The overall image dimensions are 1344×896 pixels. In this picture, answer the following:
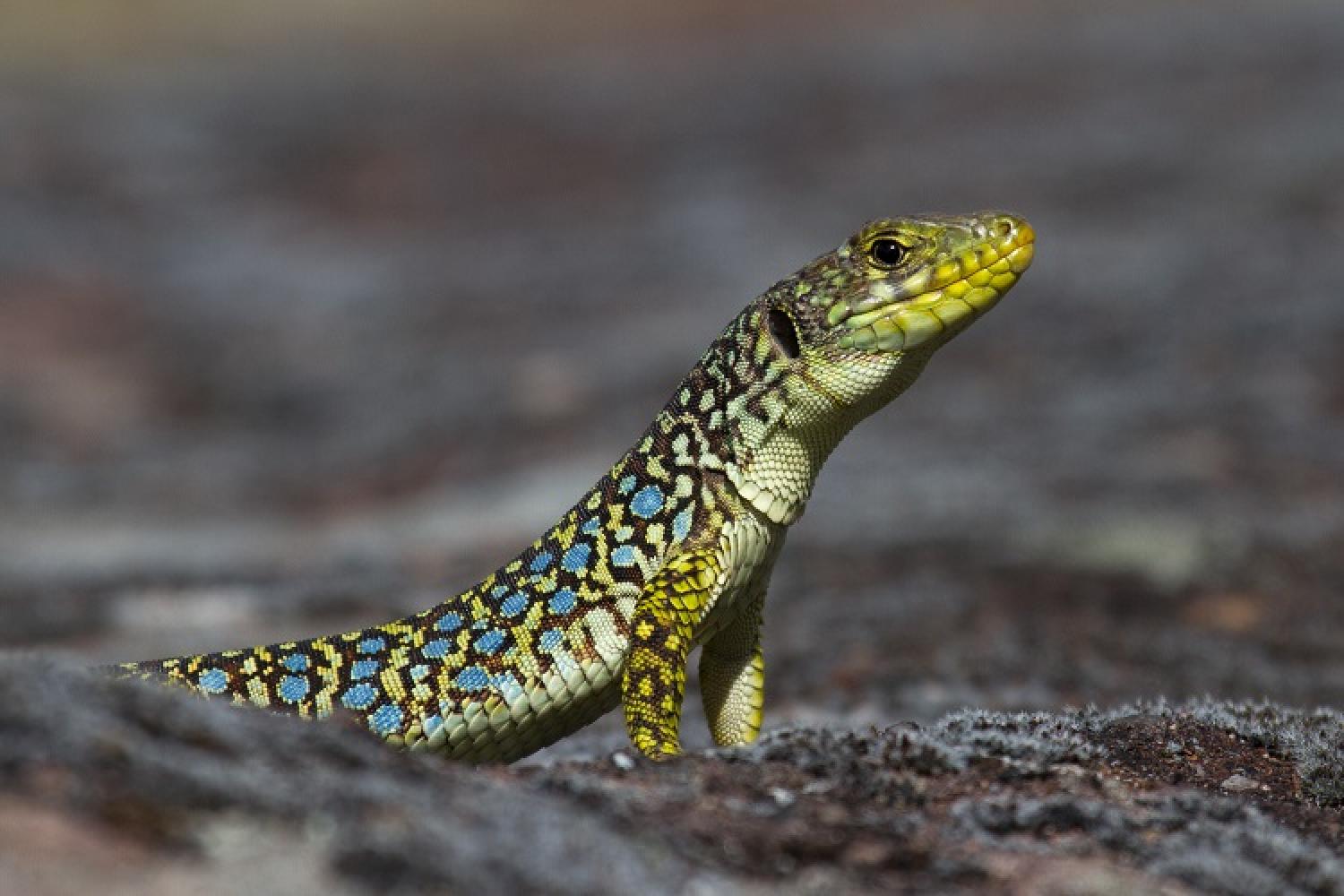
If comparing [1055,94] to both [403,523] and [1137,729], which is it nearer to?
[403,523]

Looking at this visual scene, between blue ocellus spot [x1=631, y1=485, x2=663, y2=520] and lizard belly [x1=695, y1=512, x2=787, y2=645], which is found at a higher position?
blue ocellus spot [x1=631, y1=485, x2=663, y2=520]

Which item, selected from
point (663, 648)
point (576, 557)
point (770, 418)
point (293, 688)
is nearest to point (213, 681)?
point (293, 688)

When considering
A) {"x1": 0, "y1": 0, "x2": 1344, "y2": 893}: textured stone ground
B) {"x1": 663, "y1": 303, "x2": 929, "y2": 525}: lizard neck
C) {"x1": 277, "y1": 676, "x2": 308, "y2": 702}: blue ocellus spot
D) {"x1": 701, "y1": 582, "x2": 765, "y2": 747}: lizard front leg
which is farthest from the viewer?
{"x1": 701, "y1": 582, "x2": 765, "y2": 747}: lizard front leg

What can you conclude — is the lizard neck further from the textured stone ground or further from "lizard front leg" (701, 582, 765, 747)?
the textured stone ground

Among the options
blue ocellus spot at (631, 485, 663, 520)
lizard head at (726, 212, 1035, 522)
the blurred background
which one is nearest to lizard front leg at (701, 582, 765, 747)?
lizard head at (726, 212, 1035, 522)

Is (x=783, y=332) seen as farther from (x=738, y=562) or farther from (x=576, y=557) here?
(x=576, y=557)
